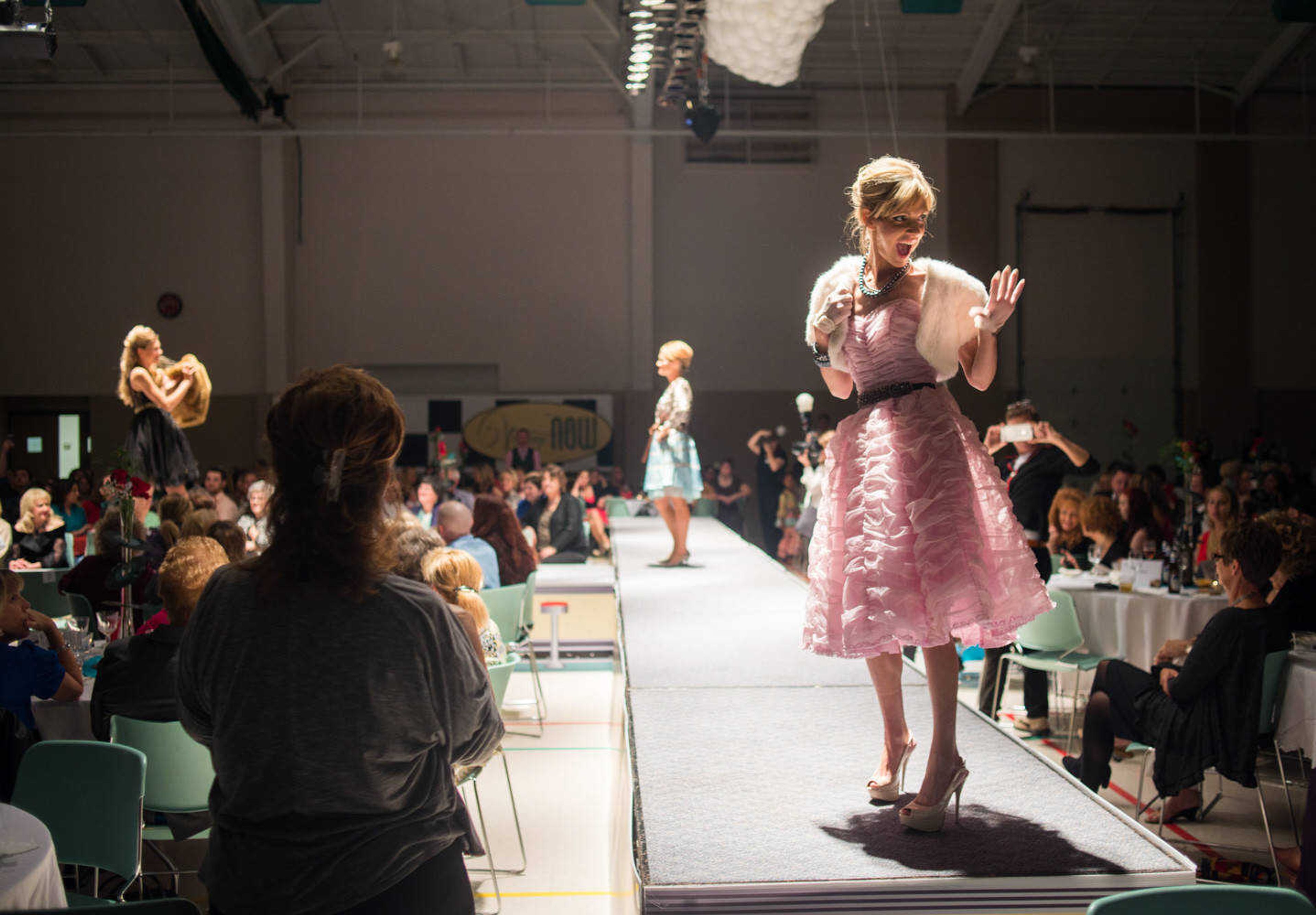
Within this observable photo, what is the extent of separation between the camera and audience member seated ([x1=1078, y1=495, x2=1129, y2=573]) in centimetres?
679

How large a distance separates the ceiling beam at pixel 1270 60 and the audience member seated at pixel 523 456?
1020 cm

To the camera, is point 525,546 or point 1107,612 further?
point 525,546

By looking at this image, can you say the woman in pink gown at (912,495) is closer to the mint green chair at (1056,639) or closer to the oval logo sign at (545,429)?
the mint green chair at (1056,639)

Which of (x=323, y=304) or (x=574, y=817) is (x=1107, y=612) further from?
(x=323, y=304)

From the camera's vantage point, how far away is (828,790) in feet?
9.10

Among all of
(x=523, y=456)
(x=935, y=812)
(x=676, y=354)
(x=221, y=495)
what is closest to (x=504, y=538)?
(x=676, y=354)

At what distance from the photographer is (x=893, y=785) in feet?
8.68

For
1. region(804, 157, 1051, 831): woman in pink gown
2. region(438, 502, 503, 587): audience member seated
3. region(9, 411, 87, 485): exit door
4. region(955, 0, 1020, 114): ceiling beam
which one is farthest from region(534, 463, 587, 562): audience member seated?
region(9, 411, 87, 485): exit door

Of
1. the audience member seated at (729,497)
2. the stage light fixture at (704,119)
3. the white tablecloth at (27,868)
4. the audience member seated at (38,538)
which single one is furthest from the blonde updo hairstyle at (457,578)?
the audience member seated at (729,497)

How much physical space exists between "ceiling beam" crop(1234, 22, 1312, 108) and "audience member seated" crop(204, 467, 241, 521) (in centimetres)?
1280

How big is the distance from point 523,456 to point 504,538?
7282mm

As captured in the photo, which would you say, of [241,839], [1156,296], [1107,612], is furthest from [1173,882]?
[1156,296]

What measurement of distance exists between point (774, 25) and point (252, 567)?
8.51 metres

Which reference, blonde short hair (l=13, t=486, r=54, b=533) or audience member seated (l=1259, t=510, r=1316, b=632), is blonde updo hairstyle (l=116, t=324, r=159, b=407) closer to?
blonde short hair (l=13, t=486, r=54, b=533)
